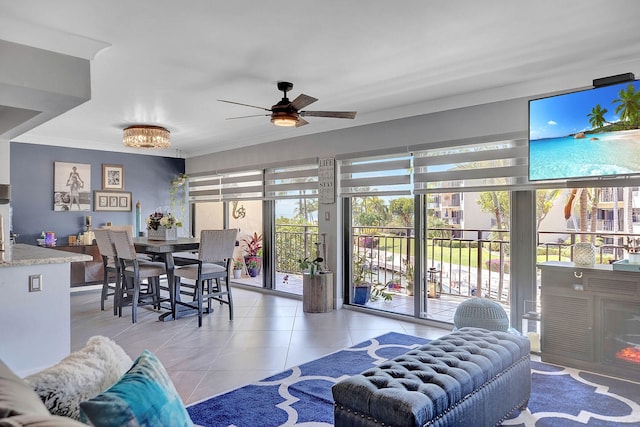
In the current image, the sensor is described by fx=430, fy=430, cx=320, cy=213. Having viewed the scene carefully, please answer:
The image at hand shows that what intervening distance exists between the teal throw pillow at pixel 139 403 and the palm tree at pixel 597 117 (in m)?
3.32

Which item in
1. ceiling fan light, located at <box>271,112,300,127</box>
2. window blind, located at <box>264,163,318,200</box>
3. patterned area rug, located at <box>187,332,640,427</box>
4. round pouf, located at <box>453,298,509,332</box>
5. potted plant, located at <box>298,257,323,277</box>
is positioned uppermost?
ceiling fan light, located at <box>271,112,300,127</box>

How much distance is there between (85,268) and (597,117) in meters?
6.31

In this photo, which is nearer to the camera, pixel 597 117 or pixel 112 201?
pixel 597 117

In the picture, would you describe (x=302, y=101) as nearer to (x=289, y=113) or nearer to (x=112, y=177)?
(x=289, y=113)

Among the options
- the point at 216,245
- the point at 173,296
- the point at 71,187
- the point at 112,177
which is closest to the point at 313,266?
the point at 216,245

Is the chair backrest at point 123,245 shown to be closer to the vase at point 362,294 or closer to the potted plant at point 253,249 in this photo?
the vase at point 362,294

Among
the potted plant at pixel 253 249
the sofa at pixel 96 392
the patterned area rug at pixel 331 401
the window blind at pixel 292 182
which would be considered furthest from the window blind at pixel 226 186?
the sofa at pixel 96 392

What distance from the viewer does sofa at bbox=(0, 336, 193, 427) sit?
0.90 meters

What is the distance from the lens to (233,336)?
4.16m

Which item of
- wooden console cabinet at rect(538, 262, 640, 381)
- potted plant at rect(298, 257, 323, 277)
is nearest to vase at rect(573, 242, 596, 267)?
wooden console cabinet at rect(538, 262, 640, 381)

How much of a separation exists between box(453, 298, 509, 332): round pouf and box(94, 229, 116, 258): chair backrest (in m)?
3.88

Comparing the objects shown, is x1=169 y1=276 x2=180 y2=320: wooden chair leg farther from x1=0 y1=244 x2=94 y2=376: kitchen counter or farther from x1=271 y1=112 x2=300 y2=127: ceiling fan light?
x1=271 y1=112 x2=300 y2=127: ceiling fan light

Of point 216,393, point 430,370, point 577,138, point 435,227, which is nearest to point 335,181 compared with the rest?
point 435,227

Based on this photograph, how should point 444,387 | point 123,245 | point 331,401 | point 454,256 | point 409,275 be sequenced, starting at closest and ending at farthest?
point 444,387 → point 331,401 → point 123,245 → point 454,256 → point 409,275
